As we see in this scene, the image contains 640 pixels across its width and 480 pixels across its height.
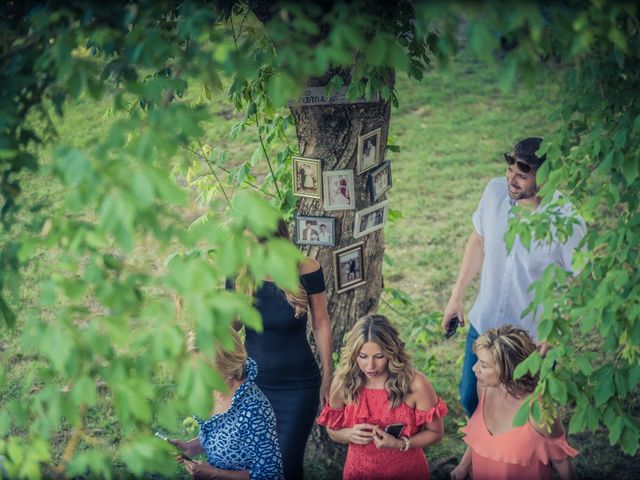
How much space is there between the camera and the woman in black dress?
4.43m

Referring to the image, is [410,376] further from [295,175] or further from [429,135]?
[429,135]

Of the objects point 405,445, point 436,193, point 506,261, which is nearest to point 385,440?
point 405,445

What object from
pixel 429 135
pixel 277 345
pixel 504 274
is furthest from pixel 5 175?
pixel 429 135

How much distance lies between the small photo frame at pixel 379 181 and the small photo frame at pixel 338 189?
13 centimetres

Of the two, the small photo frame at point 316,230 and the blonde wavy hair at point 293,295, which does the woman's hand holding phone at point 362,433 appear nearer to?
the blonde wavy hair at point 293,295

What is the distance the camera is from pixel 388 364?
14.3 feet

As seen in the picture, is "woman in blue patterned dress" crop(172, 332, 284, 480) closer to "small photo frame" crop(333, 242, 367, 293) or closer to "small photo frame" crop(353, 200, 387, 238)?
"small photo frame" crop(333, 242, 367, 293)

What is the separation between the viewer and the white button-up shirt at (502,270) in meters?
4.82

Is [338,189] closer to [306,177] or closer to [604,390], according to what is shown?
[306,177]

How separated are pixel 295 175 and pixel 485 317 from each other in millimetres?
1373

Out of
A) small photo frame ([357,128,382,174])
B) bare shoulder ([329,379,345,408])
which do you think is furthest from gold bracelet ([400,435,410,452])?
small photo frame ([357,128,382,174])

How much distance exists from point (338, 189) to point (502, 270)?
1.04 meters

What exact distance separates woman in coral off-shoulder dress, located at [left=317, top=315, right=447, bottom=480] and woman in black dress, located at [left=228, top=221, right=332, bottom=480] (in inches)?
Result: 8.8

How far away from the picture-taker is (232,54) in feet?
8.57
